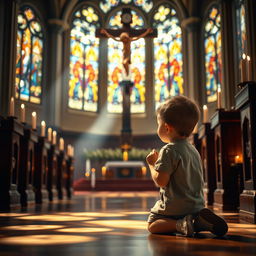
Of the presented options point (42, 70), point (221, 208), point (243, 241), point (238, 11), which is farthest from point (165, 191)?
point (42, 70)

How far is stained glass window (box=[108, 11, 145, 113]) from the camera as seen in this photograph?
17.2m

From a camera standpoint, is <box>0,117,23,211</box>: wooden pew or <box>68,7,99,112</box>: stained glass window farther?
<box>68,7,99,112</box>: stained glass window

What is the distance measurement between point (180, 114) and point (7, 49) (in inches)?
448

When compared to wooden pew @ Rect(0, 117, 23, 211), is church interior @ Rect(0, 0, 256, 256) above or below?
above

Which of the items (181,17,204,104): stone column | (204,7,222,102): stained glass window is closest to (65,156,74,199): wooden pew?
(181,17,204,104): stone column

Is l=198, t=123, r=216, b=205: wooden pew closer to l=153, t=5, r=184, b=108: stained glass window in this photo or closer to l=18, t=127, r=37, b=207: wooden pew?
l=18, t=127, r=37, b=207: wooden pew

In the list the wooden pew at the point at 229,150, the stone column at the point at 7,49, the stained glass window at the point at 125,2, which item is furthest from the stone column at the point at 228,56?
the wooden pew at the point at 229,150

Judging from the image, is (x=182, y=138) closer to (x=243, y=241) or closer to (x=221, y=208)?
(x=243, y=241)

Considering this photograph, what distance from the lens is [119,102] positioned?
17.4 metres

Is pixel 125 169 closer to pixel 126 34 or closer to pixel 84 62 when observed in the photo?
pixel 126 34

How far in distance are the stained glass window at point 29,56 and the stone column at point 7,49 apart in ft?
7.06

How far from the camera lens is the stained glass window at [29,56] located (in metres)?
14.9

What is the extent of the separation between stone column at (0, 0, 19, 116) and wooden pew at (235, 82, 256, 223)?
9656mm

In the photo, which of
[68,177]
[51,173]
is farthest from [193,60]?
[51,173]
